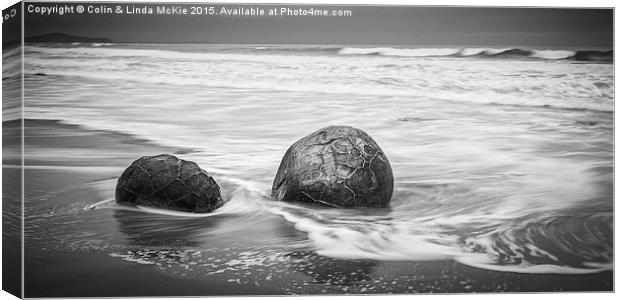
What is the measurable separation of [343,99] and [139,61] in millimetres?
1542

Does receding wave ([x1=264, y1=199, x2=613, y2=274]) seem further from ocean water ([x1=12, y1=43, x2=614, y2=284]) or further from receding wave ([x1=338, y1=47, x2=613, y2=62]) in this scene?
receding wave ([x1=338, y1=47, x2=613, y2=62])

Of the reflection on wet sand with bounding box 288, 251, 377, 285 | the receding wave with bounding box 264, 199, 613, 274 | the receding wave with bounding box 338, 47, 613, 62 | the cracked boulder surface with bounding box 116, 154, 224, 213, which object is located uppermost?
the receding wave with bounding box 338, 47, 613, 62

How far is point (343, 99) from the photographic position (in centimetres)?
936

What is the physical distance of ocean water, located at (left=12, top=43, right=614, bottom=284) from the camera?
29.4ft

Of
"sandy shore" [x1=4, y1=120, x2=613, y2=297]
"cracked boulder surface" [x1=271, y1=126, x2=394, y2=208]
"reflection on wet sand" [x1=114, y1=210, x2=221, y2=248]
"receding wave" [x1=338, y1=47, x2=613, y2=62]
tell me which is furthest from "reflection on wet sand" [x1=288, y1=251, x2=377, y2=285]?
"receding wave" [x1=338, y1=47, x2=613, y2=62]

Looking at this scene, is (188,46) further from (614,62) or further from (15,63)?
(614,62)

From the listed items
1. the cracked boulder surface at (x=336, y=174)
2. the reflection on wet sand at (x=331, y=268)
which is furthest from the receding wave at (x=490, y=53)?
the reflection on wet sand at (x=331, y=268)

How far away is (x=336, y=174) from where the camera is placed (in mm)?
9102

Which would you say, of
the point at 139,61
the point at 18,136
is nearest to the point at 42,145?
the point at 18,136

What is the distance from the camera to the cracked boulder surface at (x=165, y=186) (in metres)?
8.95

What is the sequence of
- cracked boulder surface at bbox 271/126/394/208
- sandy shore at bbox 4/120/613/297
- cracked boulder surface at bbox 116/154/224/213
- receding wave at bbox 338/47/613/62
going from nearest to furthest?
sandy shore at bbox 4/120/613/297 → cracked boulder surface at bbox 116/154/224/213 → cracked boulder surface at bbox 271/126/394/208 → receding wave at bbox 338/47/613/62

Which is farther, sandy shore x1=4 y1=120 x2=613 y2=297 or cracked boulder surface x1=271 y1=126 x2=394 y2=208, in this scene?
cracked boulder surface x1=271 y1=126 x2=394 y2=208

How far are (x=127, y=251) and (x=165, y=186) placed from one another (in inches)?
21.2

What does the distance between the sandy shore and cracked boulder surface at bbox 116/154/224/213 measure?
0.10 m
